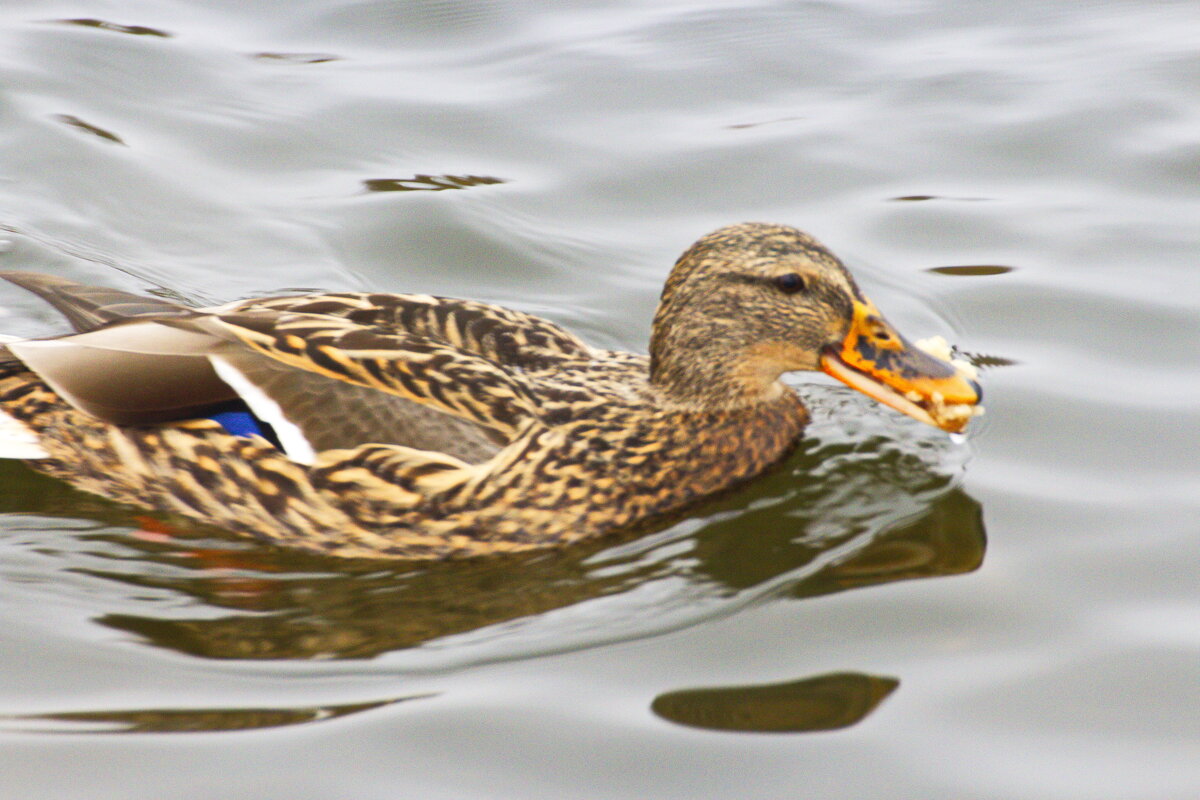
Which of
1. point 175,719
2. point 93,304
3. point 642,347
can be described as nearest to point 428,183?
point 642,347

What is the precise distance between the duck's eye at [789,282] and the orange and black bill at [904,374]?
22 cm

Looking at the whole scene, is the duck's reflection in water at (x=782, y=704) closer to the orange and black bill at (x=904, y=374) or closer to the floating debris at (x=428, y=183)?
the orange and black bill at (x=904, y=374)

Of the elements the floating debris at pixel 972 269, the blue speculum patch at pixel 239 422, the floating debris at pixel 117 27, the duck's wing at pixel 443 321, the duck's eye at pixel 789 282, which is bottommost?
the blue speculum patch at pixel 239 422

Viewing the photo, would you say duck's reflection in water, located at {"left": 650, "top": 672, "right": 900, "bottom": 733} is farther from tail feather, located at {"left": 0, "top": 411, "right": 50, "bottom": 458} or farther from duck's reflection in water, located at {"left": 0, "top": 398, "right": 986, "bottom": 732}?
tail feather, located at {"left": 0, "top": 411, "right": 50, "bottom": 458}

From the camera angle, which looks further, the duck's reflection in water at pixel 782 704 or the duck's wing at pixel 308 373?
the duck's wing at pixel 308 373

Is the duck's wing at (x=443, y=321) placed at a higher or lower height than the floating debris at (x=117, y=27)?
lower

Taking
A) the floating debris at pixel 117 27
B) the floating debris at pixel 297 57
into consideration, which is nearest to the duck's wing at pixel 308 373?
the floating debris at pixel 297 57

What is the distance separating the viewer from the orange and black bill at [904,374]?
5910 mm

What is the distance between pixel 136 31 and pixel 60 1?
2.86ft

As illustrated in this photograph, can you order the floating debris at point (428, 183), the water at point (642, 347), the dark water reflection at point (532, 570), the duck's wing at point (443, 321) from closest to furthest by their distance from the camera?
the water at point (642, 347) → the dark water reflection at point (532, 570) → the duck's wing at point (443, 321) → the floating debris at point (428, 183)

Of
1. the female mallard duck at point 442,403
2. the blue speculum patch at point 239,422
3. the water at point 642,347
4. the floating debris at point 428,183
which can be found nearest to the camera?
the water at point 642,347

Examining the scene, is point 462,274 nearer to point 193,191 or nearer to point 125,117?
point 193,191

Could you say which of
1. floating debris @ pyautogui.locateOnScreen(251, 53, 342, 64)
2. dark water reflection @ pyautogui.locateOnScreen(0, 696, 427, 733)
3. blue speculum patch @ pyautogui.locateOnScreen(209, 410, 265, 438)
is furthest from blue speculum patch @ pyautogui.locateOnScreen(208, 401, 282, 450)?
floating debris @ pyautogui.locateOnScreen(251, 53, 342, 64)

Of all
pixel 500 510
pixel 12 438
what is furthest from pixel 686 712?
pixel 12 438
